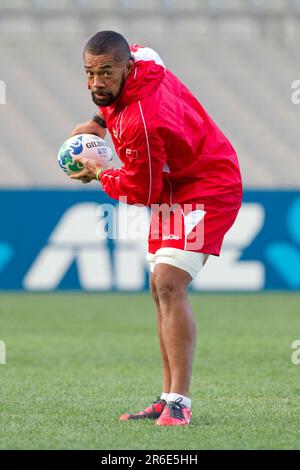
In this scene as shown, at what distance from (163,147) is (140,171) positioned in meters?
0.16

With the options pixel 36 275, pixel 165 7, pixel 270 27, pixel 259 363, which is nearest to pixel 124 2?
pixel 165 7

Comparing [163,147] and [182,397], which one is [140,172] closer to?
[163,147]

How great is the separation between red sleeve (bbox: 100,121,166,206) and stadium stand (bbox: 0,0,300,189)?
15.6m

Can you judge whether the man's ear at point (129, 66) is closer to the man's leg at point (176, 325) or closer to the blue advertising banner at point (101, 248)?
the man's leg at point (176, 325)

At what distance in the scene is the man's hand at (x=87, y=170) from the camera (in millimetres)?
5713

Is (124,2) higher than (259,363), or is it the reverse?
(124,2)

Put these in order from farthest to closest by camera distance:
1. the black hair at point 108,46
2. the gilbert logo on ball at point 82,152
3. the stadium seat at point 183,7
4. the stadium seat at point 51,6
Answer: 1. the stadium seat at point 183,7
2. the stadium seat at point 51,6
3. the gilbert logo on ball at point 82,152
4. the black hair at point 108,46

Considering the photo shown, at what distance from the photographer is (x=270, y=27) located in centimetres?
2272

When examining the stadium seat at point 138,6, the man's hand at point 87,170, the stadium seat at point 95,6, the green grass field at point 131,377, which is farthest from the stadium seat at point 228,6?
the man's hand at point 87,170

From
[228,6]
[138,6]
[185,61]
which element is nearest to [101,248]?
[138,6]

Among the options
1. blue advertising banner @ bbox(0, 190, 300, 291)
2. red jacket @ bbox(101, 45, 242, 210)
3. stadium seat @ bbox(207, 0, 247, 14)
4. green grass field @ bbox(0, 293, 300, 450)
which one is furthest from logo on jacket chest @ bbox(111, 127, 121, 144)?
stadium seat @ bbox(207, 0, 247, 14)

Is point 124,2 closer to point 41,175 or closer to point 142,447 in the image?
point 41,175

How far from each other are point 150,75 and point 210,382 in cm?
264

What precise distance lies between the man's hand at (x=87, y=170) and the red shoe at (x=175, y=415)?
1270 mm
